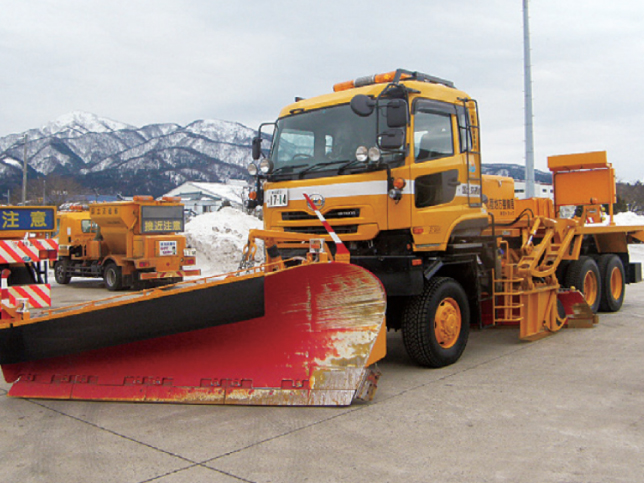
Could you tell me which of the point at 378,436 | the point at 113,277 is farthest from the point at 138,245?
the point at 378,436

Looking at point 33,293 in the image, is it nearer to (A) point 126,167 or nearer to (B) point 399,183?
(B) point 399,183

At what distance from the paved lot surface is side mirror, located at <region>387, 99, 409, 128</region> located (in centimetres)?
254

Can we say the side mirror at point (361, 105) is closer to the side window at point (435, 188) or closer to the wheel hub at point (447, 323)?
the side window at point (435, 188)

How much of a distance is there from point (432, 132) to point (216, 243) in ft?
49.2

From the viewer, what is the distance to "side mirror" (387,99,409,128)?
6.09m

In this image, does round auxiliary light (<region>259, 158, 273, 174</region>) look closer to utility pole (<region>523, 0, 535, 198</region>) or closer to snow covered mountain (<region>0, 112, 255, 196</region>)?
utility pole (<region>523, 0, 535, 198</region>)

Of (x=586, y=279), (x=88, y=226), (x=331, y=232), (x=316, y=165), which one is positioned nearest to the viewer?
(x=331, y=232)

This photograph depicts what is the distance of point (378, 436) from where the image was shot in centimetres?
448

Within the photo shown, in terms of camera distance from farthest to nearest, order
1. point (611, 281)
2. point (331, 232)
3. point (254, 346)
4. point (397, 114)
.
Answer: point (611, 281) < point (397, 114) < point (331, 232) < point (254, 346)

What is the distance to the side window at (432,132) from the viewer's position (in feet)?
21.1

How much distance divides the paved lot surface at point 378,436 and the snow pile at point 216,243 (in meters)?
14.0

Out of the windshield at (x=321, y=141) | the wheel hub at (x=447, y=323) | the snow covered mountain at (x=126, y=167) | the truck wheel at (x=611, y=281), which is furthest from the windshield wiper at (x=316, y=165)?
the snow covered mountain at (x=126, y=167)

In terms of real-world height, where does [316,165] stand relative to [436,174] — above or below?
above

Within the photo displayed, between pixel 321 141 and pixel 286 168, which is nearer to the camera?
pixel 321 141
